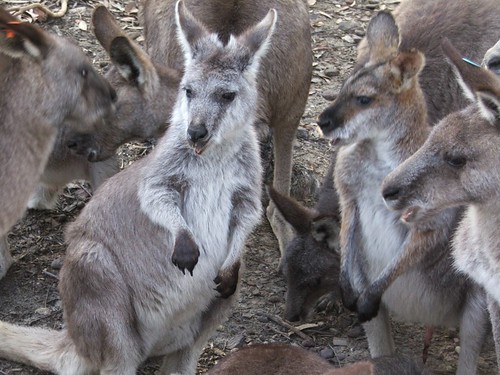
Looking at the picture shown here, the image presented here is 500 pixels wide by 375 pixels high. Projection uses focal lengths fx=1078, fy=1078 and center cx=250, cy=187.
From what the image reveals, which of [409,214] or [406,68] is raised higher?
[406,68]

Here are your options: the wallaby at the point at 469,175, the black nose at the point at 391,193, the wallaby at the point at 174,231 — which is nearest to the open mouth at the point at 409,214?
the wallaby at the point at 469,175

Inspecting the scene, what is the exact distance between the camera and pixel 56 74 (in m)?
5.08

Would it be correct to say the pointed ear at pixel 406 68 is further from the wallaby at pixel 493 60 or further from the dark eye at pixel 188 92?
the dark eye at pixel 188 92

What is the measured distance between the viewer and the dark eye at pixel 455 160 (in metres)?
4.54

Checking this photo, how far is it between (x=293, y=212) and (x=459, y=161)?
1.40 m

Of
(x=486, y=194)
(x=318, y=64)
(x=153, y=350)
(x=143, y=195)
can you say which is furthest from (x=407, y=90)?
(x=318, y=64)

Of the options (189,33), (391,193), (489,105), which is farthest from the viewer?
(189,33)

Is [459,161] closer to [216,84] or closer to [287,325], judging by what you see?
[216,84]

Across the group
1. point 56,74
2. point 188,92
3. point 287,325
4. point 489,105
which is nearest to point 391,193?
point 489,105

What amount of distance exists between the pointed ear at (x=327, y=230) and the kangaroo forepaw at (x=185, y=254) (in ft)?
3.63

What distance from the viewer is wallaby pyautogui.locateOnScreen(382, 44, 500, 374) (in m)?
4.48

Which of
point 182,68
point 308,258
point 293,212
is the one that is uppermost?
point 182,68

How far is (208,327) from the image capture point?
5.31 metres

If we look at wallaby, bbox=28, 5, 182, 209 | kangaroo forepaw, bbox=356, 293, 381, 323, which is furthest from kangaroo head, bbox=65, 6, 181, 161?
kangaroo forepaw, bbox=356, 293, 381, 323
